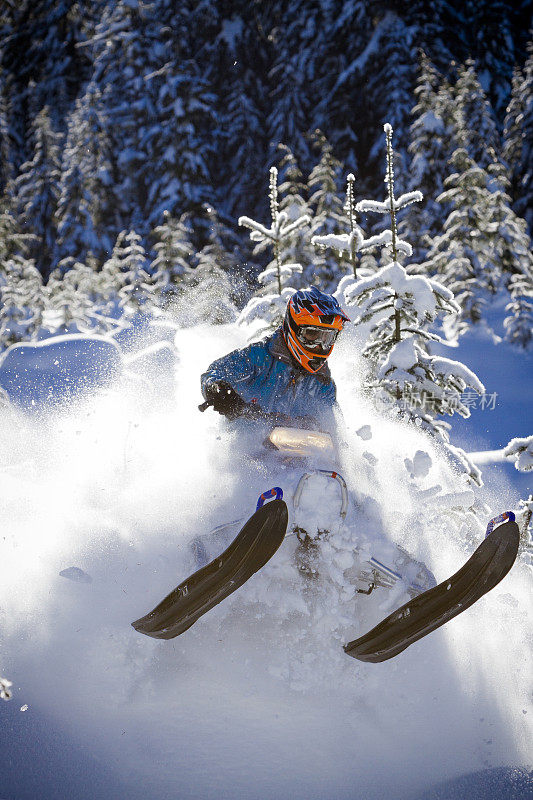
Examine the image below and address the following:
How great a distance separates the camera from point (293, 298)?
5.25m

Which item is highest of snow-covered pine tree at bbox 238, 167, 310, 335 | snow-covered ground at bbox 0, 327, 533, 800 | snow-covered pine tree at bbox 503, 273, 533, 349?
snow-covered pine tree at bbox 238, 167, 310, 335

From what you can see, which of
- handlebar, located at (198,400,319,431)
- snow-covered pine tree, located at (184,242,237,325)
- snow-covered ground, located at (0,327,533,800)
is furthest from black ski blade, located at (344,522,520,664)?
snow-covered pine tree, located at (184,242,237,325)

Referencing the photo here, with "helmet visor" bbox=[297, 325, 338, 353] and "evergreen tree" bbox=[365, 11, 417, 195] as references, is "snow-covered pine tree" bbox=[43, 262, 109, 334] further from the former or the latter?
"evergreen tree" bbox=[365, 11, 417, 195]

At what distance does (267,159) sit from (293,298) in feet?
98.1

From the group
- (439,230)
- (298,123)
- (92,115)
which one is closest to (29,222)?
(92,115)

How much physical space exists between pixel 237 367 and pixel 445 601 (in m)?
2.59

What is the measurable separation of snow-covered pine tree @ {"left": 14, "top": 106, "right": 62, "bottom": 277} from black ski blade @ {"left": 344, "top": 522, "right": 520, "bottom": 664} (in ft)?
108

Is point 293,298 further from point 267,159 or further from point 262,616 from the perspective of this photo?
point 267,159

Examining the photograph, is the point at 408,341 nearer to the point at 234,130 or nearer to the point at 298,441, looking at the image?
the point at 298,441

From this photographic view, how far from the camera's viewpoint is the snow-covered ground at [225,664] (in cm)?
375

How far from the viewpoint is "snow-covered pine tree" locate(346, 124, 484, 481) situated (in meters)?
7.01

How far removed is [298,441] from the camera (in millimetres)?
4848

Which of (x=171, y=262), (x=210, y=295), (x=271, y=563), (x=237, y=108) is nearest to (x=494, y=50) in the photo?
(x=237, y=108)

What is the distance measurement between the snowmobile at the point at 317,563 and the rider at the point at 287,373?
3.01 ft
